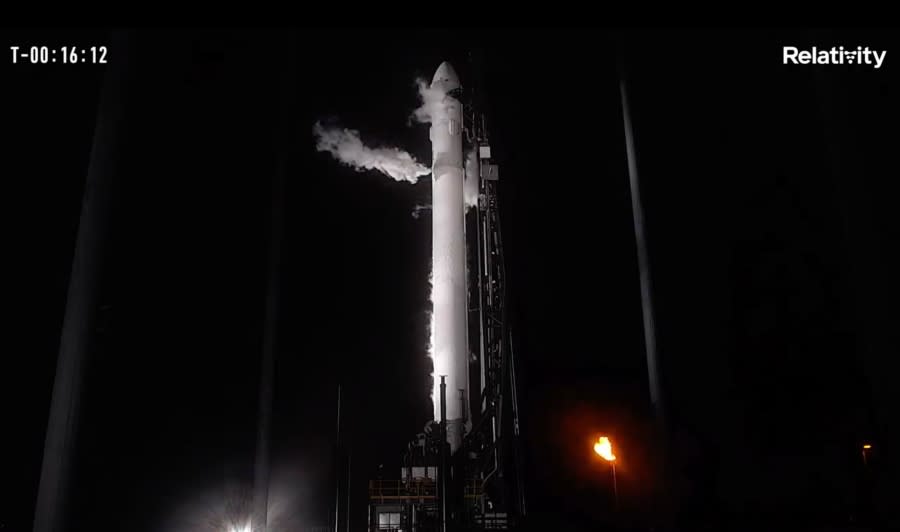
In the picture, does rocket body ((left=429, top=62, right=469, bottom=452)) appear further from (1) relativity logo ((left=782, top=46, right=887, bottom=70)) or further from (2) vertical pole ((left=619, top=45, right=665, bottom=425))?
(1) relativity logo ((left=782, top=46, right=887, bottom=70))

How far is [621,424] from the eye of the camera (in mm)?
10359

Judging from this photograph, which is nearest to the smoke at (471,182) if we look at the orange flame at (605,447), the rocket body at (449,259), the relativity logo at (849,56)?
the rocket body at (449,259)

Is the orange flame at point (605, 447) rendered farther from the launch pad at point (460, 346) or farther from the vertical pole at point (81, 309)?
the launch pad at point (460, 346)

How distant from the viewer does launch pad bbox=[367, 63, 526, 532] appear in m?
19.5

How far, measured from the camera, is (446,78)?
26.2m

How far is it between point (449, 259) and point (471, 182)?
3.97m

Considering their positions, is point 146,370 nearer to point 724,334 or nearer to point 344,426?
point 724,334

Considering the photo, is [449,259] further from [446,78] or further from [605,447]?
[605,447]

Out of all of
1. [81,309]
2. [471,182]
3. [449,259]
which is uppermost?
[471,182]

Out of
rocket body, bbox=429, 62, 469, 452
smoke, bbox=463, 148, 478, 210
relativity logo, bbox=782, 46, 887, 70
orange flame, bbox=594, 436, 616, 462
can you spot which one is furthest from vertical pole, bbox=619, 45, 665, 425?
smoke, bbox=463, 148, 478, 210

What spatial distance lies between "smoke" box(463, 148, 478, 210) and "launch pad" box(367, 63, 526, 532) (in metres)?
0.08

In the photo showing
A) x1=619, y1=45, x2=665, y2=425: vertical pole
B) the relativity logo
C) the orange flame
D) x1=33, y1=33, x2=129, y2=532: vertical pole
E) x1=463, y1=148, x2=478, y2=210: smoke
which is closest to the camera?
x1=33, y1=33, x2=129, y2=532: vertical pole

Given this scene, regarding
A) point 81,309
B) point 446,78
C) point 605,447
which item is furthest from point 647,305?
point 446,78

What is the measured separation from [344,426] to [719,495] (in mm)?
19268
